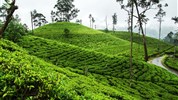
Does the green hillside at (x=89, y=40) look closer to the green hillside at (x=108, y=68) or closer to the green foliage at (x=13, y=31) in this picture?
the green hillside at (x=108, y=68)

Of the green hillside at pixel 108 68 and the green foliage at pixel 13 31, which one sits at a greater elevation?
the green foliage at pixel 13 31

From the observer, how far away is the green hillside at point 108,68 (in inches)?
1678

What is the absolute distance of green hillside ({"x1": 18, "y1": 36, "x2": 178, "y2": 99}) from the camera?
42.6 meters

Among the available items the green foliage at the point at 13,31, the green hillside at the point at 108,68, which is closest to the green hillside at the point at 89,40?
the green hillside at the point at 108,68

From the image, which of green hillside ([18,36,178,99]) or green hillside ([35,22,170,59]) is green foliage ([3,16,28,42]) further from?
green hillside ([35,22,170,59])

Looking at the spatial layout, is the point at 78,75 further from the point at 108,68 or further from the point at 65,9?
the point at 65,9

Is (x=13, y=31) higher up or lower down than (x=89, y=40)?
higher up

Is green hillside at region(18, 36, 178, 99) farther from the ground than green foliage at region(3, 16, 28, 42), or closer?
closer

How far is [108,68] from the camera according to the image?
5222 centimetres

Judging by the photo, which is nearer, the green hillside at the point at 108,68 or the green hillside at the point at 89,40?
the green hillside at the point at 108,68

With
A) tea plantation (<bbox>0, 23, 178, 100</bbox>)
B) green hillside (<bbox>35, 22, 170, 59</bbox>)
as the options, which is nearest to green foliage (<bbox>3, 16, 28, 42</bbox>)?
tea plantation (<bbox>0, 23, 178, 100</bbox>)

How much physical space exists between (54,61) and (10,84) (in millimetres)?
43388

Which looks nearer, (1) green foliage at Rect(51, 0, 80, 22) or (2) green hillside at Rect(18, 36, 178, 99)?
(2) green hillside at Rect(18, 36, 178, 99)

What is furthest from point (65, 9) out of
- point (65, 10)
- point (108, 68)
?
point (108, 68)
